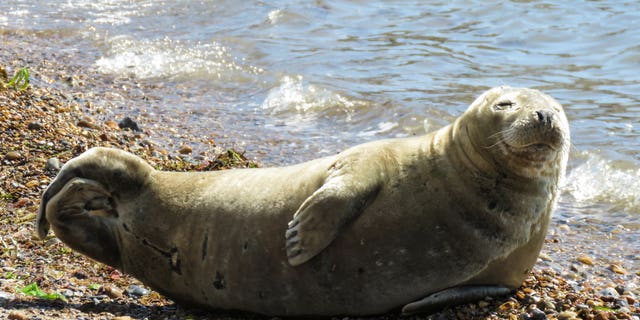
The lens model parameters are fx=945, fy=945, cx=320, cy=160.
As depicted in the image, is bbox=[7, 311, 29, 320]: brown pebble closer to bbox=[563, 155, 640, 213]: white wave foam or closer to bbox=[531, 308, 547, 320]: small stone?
bbox=[531, 308, 547, 320]: small stone

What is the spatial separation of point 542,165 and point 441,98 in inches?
254

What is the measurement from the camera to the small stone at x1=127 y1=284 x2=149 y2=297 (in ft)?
17.2

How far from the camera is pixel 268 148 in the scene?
9.08 m

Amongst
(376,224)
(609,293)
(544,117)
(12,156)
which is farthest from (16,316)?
(609,293)

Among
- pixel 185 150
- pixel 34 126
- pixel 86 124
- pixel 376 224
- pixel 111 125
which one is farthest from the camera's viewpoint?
pixel 111 125

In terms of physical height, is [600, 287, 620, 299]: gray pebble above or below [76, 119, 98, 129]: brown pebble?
above

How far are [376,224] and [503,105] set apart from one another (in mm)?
895

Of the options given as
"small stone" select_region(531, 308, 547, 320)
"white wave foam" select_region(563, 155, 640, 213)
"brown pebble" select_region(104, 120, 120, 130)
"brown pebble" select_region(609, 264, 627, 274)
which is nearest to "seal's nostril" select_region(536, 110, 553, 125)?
"small stone" select_region(531, 308, 547, 320)

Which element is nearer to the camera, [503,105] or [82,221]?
[503,105]

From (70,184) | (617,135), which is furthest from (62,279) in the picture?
(617,135)

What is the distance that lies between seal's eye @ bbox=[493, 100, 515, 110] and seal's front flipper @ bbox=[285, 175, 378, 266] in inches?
31.9

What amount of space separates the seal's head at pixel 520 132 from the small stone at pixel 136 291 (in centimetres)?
201

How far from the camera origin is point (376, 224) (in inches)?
179

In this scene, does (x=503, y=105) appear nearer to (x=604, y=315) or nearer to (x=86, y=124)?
(x=604, y=315)
